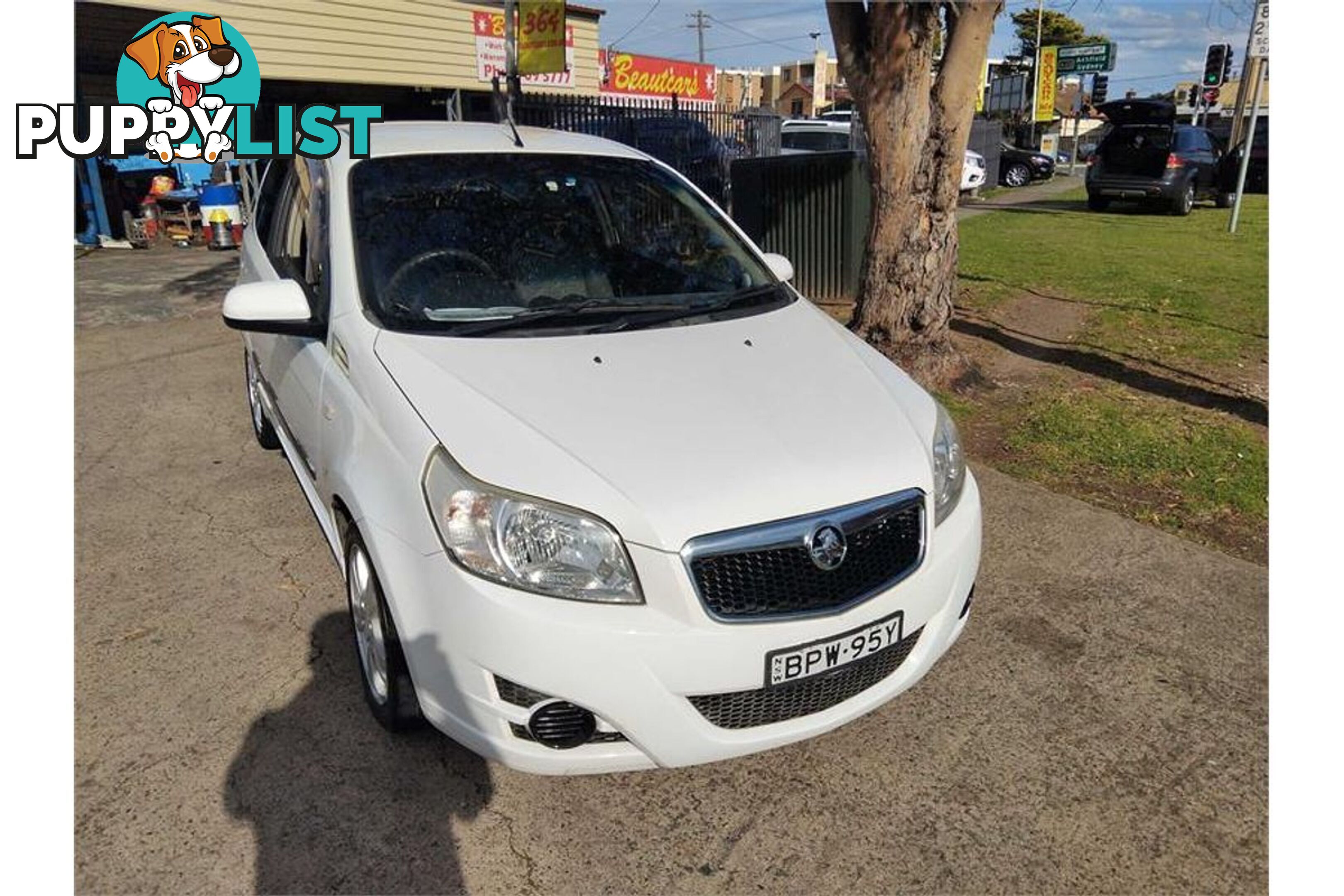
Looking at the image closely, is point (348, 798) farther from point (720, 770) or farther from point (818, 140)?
point (818, 140)

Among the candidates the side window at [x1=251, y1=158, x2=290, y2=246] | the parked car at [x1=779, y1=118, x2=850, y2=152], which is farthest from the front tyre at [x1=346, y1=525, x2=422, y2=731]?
the parked car at [x1=779, y1=118, x2=850, y2=152]

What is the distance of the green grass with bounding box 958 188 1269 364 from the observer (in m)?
7.63

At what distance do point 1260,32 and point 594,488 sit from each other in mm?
13162

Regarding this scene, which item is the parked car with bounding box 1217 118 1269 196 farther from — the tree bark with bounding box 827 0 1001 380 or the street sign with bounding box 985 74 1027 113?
the street sign with bounding box 985 74 1027 113

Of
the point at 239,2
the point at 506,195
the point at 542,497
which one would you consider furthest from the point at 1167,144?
the point at 542,497

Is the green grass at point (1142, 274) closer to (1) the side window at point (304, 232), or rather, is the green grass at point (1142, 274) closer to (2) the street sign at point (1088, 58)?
(1) the side window at point (304, 232)

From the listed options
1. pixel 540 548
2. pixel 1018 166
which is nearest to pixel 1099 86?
pixel 1018 166

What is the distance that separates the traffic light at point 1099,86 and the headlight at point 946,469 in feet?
152

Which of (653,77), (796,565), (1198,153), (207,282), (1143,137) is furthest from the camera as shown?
(653,77)

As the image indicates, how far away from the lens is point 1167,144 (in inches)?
677

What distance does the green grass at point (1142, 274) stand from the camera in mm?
7629

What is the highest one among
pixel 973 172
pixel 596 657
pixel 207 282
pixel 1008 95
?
pixel 1008 95

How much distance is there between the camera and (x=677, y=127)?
1155cm

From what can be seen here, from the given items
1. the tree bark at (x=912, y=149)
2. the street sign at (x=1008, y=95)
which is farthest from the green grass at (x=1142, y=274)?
the street sign at (x=1008, y=95)
